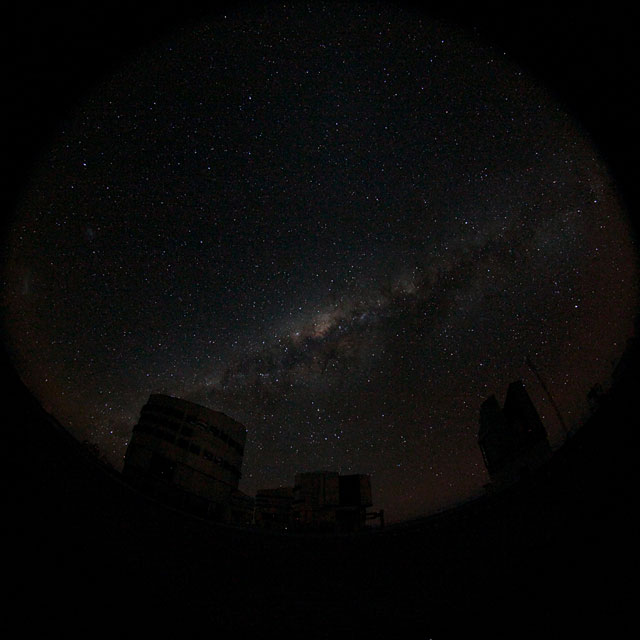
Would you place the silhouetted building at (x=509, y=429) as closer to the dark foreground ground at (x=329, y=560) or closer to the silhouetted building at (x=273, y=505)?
the dark foreground ground at (x=329, y=560)

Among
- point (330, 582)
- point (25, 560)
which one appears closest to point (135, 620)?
point (25, 560)

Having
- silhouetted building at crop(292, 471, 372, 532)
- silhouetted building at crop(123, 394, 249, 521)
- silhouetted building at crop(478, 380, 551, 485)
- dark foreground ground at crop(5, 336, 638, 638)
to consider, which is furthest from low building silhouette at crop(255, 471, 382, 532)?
dark foreground ground at crop(5, 336, 638, 638)

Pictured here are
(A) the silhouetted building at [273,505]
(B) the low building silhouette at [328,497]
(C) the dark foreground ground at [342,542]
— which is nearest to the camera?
(C) the dark foreground ground at [342,542]

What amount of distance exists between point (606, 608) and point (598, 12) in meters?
6.55

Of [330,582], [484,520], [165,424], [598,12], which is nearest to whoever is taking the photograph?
[598,12]

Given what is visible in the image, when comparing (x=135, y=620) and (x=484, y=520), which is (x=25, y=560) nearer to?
(x=135, y=620)

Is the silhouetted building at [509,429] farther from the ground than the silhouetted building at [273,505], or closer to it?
closer to it

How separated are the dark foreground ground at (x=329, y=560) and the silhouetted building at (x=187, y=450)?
98.7ft

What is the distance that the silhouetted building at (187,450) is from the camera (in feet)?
111

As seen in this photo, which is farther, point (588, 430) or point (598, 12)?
point (588, 430)

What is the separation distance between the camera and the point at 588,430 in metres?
4.82

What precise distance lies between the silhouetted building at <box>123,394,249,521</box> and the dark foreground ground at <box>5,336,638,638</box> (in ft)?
98.7

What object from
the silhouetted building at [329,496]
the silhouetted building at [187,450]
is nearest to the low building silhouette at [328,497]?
the silhouetted building at [329,496]

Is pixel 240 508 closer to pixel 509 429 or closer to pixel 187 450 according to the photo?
pixel 187 450
